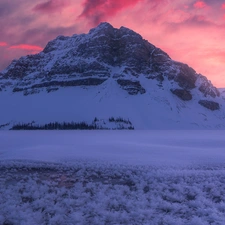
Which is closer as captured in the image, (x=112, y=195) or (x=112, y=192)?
(x=112, y=195)

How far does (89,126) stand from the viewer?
198 meters

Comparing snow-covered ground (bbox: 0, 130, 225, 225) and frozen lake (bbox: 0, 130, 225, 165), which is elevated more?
frozen lake (bbox: 0, 130, 225, 165)

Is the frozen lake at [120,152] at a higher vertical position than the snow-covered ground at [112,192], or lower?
higher

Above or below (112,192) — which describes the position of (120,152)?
above

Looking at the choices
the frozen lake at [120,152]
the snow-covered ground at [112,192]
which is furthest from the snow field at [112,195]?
the frozen lake at [120,152]

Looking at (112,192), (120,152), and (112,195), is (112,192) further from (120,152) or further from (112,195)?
(120,152)

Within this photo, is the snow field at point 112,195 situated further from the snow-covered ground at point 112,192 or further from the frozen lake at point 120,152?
the frozen lake at point 120,152

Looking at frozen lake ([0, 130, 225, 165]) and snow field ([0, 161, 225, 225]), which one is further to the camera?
frozen lake ([0, 130, 225, 165])

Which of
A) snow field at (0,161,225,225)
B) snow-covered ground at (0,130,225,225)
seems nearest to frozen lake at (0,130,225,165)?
snow-covered ground at (0,130,225,225)

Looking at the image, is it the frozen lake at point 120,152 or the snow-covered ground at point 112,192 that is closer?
the snow-covered ground at point 112,192

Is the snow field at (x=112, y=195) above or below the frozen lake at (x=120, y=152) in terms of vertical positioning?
below

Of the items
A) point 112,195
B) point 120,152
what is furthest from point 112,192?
point 120,152

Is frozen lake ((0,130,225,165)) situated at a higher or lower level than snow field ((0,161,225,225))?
higher

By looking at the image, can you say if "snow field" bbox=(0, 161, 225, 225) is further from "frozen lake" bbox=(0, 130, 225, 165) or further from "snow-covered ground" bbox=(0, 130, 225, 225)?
"frozen lake" bbox=(0, 130, 225, 165)
